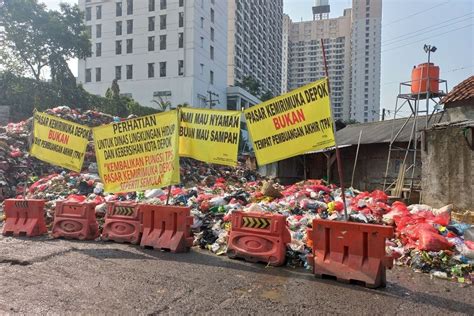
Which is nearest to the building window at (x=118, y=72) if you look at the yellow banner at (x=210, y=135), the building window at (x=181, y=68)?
the building window at (x=181, y=68)

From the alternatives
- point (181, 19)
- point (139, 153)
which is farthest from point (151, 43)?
point (139, 153)

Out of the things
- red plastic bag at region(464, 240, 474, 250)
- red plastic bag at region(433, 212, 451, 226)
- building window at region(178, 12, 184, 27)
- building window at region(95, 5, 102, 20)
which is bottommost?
red plastic bag at region(464, 240, 474, 250)

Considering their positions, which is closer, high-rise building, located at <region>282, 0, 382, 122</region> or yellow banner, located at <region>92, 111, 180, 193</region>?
yellow banner, located at <region>92, 111, 180, 193</region>

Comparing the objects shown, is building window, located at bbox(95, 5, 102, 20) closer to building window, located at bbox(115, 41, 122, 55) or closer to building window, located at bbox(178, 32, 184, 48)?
building window, located at bbox(115, 41, 122, 55)

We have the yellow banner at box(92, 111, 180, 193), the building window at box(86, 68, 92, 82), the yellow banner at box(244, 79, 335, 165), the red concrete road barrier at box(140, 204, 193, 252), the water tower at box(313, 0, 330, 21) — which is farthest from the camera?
the water tower at box(313, 0, 330, 21)

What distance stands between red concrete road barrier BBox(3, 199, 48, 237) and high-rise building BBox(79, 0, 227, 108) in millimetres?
46842

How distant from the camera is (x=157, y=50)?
58312mm

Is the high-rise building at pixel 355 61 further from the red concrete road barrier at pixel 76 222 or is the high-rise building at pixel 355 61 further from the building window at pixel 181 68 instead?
the red concrete road barrier at pixel 76 222

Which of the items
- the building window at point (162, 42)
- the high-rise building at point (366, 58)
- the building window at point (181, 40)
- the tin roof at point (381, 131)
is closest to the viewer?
the tin roof at point (381, 131)

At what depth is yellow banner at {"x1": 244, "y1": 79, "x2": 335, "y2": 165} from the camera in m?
6.00

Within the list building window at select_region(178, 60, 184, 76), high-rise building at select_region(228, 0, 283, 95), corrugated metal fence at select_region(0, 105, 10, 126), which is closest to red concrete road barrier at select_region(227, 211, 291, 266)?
corrugated metal fence at select_region(0, 105, 10, 126)

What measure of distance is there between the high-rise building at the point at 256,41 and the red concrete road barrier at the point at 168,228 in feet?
262

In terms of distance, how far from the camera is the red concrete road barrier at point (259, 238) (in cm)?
630

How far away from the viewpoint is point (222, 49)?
66312 millimetres
